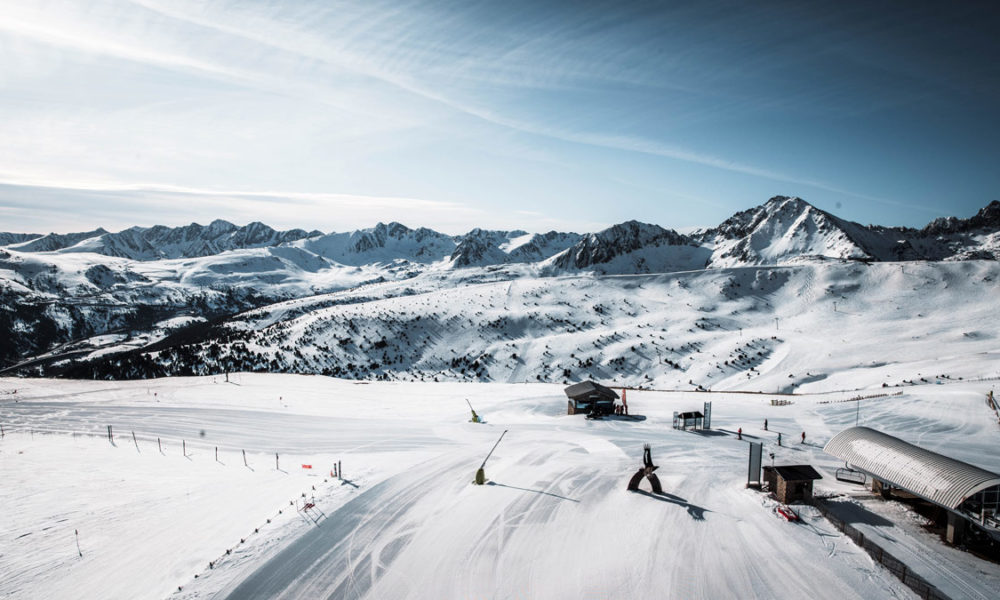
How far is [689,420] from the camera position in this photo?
32.9 metres

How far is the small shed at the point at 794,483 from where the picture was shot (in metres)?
20.0

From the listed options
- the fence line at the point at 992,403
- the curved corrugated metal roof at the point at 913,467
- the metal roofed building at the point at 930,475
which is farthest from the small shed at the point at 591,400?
the fence line at the point at 992,403

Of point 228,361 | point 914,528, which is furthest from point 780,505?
point 228,361

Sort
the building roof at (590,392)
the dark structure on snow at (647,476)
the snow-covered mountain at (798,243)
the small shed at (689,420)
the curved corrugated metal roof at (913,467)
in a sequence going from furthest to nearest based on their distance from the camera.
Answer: the snow-covered mountain at (798,243), the building roof at (590,392), the small shed at (689,420), the dark structure on snow at (647,476), the curved corrugated metal roof at (913,467)

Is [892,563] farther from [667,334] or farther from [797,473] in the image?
[667,334]

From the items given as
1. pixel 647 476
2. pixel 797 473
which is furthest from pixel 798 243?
pixel 647 476

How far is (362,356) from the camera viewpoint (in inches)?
3187

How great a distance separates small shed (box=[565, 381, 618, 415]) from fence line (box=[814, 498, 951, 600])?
61.8ft

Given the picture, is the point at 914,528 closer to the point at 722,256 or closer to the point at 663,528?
the point at 663,528

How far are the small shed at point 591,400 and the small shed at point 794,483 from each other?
16.7 metres

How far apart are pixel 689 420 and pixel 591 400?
25.6 feet

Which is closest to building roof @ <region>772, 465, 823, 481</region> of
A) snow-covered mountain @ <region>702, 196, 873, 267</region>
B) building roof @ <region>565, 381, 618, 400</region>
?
building roof @ <region>565, 381, 618, 400</region>

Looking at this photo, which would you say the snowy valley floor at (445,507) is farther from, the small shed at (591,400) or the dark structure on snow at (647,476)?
the small shed at (591,400)

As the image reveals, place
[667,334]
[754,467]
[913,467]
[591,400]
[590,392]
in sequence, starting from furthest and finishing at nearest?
[667,334], [590,392], [591,400], [754,467], [913,467]
